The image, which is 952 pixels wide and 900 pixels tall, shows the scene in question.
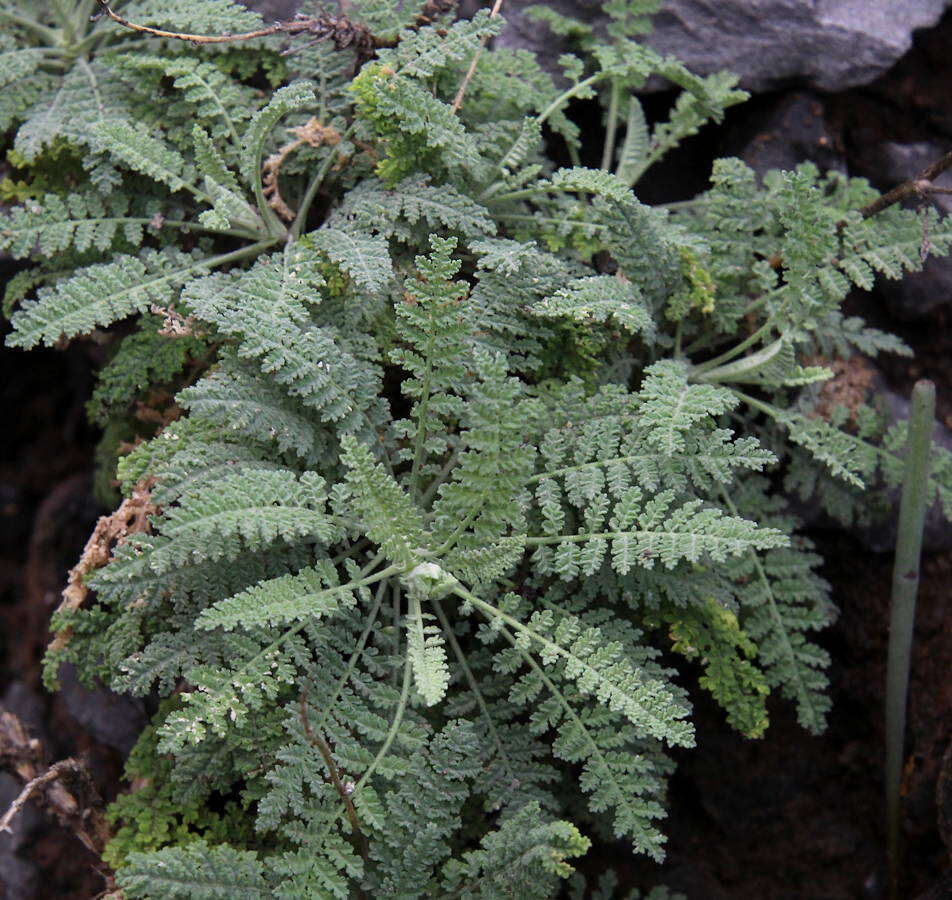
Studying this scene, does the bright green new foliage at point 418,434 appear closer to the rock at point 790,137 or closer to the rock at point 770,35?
the rock at point 770,35

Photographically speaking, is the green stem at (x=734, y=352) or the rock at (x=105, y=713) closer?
the green stem at (x=734, y=352)

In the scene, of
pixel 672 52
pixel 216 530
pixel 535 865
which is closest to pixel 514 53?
pixel 672 52

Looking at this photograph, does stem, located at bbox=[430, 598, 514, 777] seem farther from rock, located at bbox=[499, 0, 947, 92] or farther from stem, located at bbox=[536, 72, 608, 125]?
rock, located at bbox=[499, 0, 947, 92]

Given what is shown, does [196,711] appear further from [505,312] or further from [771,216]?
[771,216]

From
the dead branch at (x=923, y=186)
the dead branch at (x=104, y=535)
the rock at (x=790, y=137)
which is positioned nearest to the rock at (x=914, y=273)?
the rock at (x=790, y=137)

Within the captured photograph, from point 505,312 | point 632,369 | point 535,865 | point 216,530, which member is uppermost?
point 505,312

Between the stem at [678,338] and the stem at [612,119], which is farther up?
the stem at [612,119]
